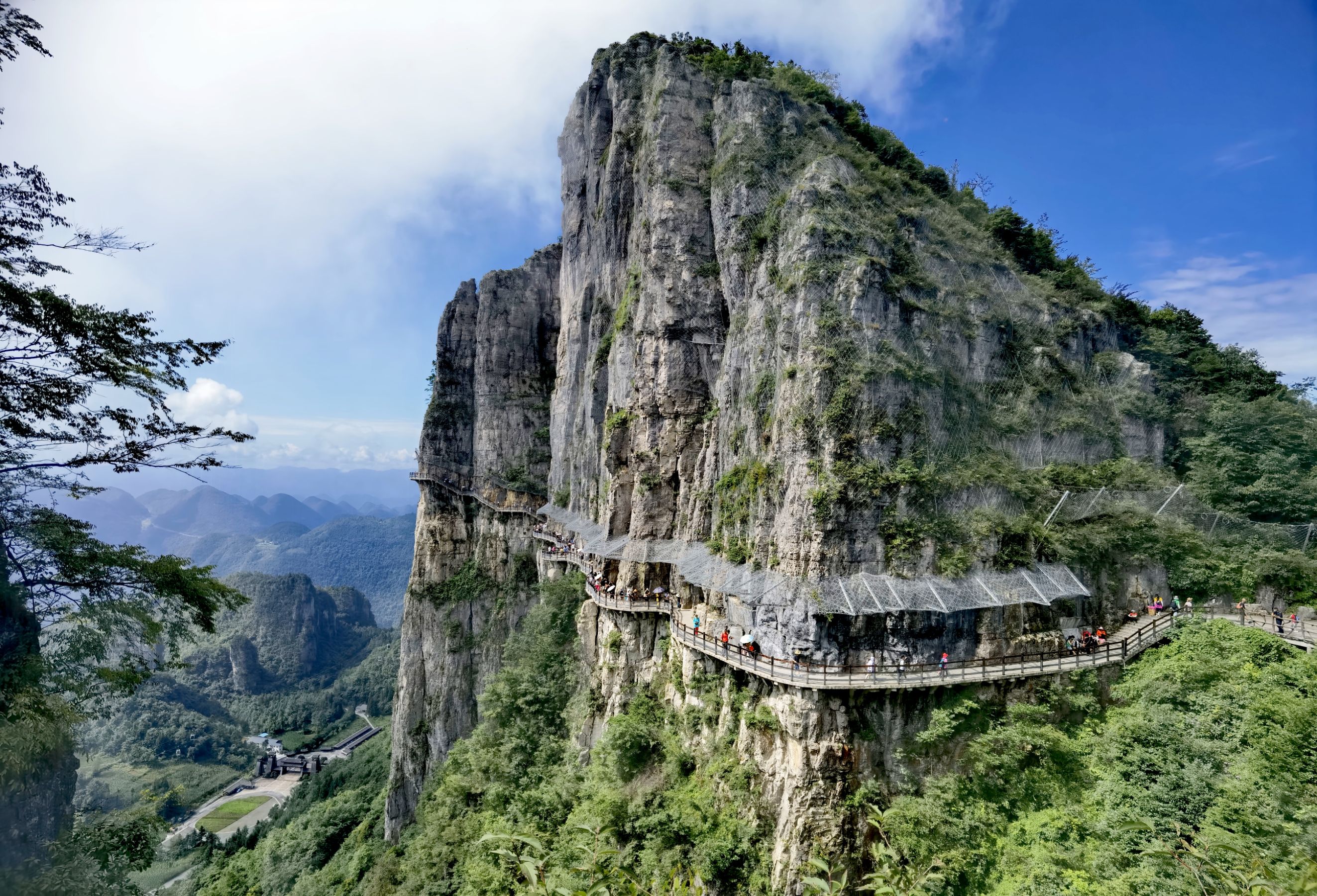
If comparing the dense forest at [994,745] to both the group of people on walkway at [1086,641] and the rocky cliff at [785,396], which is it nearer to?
the rocky cliff at [785,396]

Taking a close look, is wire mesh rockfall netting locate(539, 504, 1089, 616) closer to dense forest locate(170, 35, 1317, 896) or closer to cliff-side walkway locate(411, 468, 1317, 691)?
dense forest locate(170, 35, 1317, 896)

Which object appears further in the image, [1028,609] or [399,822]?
[399,822]

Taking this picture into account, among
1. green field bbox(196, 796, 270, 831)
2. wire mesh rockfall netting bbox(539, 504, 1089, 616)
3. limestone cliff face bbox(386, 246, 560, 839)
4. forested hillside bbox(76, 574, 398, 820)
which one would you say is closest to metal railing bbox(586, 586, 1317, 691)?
wire mesh rockfall netting bbox(539, 504, 1089, 616)

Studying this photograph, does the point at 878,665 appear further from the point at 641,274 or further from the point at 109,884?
the point at 641,274

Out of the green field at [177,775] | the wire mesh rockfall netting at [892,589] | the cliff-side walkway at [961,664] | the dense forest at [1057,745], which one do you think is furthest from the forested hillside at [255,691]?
the wire mesh rockfall netting at [892,589]

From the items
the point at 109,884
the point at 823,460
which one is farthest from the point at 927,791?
the point at 109,884

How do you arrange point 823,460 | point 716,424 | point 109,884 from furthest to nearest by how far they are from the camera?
point 716,424, point 823,460, point 109,884
